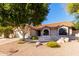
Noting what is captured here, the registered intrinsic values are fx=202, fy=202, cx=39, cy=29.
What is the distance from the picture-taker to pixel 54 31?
20.6 feet

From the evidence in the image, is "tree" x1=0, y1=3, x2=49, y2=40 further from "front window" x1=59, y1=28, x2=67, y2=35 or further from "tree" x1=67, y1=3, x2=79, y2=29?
"tree" x1=67, y1=3, x2=79, y2=29

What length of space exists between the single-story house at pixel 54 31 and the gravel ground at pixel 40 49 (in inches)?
12.2

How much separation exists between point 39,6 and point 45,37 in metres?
1.17

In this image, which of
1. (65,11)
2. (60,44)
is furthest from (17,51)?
A: (65,11)

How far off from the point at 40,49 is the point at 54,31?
0.72 m

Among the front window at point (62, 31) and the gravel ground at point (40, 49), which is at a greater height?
the front window at point (62, 31)

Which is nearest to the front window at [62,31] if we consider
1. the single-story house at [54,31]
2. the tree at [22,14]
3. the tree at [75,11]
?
the single-story house at [54,31]

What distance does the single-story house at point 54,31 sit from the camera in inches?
241

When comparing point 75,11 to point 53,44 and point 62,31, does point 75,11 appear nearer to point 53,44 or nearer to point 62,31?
point 62,31

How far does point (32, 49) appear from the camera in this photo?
241 inches

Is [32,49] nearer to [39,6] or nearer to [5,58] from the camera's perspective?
[5,58]

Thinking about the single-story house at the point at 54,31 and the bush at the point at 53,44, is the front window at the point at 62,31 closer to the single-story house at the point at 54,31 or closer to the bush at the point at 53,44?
the single-story house at the point at 54,31

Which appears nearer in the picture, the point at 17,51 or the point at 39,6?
the point at 17,51

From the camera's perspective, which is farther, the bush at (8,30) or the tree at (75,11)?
Answer: the bush at (8,30)
